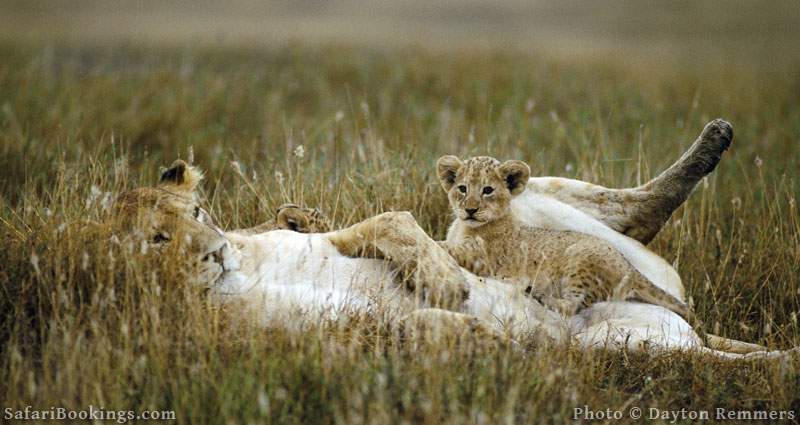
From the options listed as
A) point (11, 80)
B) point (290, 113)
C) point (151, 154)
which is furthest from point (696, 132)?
point (11, 80)

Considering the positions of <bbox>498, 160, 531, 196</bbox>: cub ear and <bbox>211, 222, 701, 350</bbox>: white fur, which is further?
<bbox>498, 160, 531, 196</bbox>: cub ear

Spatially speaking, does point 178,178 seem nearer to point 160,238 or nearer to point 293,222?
point 160,238

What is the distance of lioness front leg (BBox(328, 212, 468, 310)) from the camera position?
4730 millimetres

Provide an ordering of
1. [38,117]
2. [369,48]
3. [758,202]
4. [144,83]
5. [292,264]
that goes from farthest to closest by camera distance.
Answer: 1. [369,48]
2. [144,83]
3. [38,117]
4. [758,202]
5. [292,264]

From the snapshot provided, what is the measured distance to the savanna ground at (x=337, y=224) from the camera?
380cm

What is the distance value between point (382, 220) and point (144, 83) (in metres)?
9.85

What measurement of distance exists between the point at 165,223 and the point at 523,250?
6.98 feet

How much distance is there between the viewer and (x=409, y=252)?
480 cm

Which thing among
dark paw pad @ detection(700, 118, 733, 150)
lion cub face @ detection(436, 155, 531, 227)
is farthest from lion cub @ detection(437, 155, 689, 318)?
dark paw pad @ detection(700, 118, 733, 150)

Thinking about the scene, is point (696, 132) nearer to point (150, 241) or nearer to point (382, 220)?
point (382, 220)

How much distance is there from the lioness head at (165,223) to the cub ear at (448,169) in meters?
1.90

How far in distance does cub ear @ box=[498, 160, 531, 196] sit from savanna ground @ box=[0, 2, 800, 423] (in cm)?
124

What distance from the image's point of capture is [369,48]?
1984 cm

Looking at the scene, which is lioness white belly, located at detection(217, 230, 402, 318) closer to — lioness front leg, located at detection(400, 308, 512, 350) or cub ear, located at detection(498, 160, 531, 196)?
lioness front leg, located at detection(400, 308, 512, 350)
